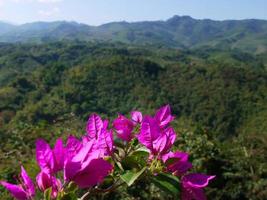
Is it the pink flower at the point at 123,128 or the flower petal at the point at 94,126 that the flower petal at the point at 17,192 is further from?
the pink flower at the point at 123,128

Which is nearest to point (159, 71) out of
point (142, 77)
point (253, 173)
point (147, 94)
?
point (142, 77)

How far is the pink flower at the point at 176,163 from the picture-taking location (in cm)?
91

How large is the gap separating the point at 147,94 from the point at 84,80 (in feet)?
25.5

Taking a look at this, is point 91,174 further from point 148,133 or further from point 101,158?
point 148,133

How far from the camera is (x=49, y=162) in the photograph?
31.0 inches

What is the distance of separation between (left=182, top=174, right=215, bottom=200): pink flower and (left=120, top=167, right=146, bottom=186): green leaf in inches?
3.7

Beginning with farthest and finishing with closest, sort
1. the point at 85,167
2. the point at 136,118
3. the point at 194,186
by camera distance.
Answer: the point at 136,118, the point at 194,186, the point at 85,167

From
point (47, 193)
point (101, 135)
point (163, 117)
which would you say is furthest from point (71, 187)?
point (163, 117)

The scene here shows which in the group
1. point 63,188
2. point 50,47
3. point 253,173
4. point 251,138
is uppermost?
point 63,188

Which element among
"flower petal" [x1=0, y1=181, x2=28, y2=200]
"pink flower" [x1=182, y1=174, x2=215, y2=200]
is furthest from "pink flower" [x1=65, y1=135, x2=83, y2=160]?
"pink flower" [x1=182, y1=174, x2=215, y2=200]

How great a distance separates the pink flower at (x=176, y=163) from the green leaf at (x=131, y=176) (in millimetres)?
76

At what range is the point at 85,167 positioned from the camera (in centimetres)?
76

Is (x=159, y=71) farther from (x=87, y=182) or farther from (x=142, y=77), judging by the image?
(x=87, y=182)

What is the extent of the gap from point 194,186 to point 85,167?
0.22 meters
